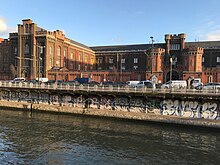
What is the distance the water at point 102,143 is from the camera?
1719 cm

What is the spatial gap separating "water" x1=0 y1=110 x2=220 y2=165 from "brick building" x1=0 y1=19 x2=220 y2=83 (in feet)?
107

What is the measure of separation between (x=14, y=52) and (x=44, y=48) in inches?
528

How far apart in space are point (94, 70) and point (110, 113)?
36375mm

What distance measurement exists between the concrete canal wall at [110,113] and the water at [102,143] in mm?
1206

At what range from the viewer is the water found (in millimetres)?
17188

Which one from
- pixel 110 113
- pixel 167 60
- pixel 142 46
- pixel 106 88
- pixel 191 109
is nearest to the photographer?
pixel 191 109

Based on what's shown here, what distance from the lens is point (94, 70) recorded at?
222 feet

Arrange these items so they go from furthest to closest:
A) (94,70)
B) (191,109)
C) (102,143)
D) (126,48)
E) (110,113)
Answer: (126,48), (94,70), (110,113), (191,109), (102,143)

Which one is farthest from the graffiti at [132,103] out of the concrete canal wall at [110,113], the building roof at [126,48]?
the building roof at [126,48]

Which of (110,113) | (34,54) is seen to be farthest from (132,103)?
(34,54)

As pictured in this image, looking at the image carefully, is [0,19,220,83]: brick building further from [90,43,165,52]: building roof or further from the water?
the water

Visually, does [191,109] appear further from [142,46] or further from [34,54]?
[142,46]

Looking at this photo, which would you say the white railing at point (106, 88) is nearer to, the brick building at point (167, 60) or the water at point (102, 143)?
the water at point (102, 143)

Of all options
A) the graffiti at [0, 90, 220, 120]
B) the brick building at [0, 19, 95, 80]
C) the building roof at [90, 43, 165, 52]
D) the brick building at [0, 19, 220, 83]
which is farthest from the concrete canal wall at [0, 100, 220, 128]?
the building roof at [90, 43, 165, 52]
